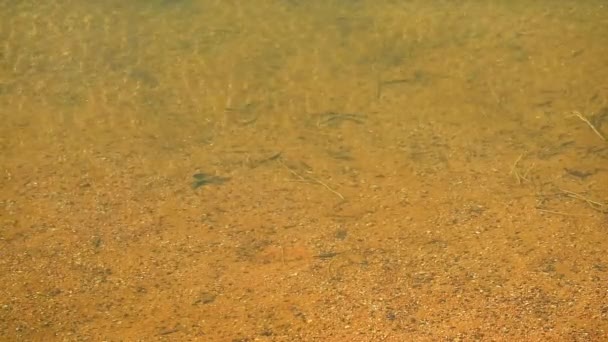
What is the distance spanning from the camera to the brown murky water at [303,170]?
2852 mm

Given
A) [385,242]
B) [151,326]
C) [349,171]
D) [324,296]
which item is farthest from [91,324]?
[349,171]

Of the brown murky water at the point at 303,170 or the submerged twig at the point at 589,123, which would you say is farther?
the submerged twig at the point at 589,123

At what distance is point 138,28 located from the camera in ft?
16.3

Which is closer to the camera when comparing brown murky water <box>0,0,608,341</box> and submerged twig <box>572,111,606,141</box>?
brown murky water <box>0,0,608,341</box>

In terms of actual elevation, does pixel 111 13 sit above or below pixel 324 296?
above

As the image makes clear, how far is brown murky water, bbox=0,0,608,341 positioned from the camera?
2.85 m

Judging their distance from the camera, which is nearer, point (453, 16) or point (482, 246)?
point (482, 246)

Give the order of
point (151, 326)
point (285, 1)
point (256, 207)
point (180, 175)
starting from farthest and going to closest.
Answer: point (285, 1)
point (180, 175)
point (256, 207)
point (151, 326)

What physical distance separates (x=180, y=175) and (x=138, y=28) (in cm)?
169

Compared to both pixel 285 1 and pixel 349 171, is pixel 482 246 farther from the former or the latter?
pixel 285 1

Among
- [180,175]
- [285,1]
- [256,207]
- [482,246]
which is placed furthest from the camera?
[285,1]

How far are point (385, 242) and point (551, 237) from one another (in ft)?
2.26

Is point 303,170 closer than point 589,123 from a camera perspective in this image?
Yes

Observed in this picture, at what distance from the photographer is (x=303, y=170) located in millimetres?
3660
